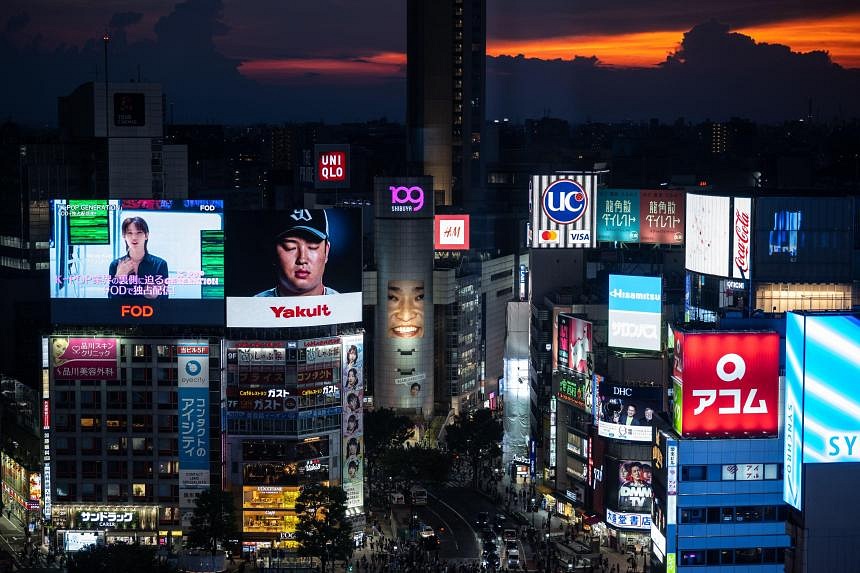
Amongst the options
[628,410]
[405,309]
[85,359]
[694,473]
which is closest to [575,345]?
[628,410]

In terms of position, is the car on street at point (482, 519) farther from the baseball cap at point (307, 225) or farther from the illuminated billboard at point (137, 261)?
the illuminated billboard at point (137, 261)

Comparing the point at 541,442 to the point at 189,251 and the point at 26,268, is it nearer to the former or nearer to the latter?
the point at 189,251

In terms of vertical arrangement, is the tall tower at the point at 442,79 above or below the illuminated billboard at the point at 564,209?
above

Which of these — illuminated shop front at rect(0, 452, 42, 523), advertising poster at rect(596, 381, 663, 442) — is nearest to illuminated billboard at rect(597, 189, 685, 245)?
advertising poster at rect(596, 381, 663, 442)

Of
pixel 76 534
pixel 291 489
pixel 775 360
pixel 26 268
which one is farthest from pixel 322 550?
pixel 26 268

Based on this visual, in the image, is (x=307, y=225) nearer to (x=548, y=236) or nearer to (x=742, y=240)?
(x=742, y=240)

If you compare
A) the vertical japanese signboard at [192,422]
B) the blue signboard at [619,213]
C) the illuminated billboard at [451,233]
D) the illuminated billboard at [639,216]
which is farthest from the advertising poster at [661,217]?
the vertical japanese signboard at [192,422]
